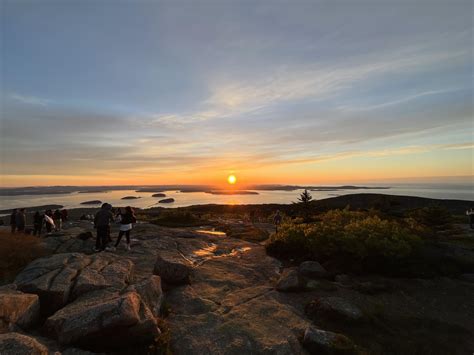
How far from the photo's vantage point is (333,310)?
852 centimetres

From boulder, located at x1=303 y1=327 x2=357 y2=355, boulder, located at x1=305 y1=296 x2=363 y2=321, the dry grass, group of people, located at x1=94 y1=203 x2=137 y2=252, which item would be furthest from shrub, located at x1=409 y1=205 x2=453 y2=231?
the dry grass

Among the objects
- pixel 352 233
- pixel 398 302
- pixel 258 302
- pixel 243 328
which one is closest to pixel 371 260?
pixel 352 233

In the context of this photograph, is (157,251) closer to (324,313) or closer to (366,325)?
(324,313)

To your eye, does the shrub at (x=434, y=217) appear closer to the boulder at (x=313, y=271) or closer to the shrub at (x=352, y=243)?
the shrub at (x=352, y=243)

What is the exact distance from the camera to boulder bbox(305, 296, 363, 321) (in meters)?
8.34

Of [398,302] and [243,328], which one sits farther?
[398,302]

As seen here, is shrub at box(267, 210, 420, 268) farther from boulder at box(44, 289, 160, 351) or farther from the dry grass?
the dry grass

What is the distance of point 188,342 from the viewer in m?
6.99

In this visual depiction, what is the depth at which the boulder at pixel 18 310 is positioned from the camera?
6445 millimetres

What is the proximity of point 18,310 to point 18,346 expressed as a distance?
212cm

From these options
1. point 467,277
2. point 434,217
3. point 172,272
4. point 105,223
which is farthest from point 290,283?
point 434,217

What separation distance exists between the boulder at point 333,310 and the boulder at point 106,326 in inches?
188

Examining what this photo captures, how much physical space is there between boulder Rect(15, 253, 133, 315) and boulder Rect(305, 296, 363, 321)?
611 cm

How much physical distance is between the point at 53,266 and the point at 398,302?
12044mm
